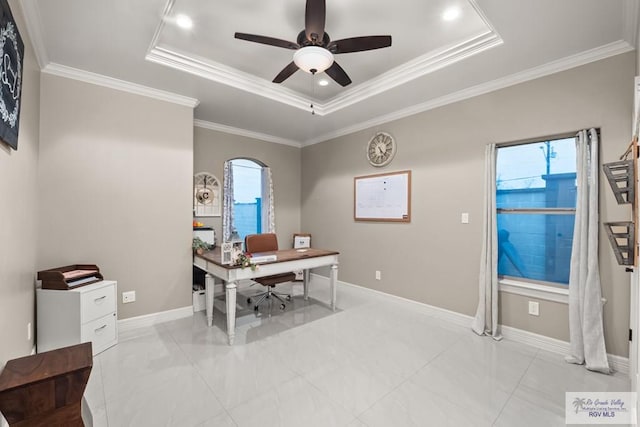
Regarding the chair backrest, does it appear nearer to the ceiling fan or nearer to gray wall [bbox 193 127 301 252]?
gray wall [bbox 193 127 301 252]

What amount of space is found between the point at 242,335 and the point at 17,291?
Result: 5.68ft

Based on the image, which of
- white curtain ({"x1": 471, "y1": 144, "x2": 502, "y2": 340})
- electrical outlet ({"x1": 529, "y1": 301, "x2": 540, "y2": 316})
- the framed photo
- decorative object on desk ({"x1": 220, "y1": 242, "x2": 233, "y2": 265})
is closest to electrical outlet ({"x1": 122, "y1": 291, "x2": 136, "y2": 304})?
decorative object on desk ({"x1": 220, "y1": 242, "x2": 233, "y2": 265})

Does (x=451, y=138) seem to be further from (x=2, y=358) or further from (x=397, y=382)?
(x=2, y=358)

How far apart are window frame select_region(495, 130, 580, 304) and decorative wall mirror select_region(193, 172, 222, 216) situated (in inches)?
147

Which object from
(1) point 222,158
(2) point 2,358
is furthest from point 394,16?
(2) point 2,358

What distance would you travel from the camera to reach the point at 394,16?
85.4 inches

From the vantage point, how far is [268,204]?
492 centimetres

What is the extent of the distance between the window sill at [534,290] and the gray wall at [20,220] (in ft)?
12.7

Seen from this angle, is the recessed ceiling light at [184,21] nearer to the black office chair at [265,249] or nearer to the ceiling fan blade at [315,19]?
the ceiling fan blade at [315,19]

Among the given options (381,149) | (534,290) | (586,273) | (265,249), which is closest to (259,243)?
(265,249)

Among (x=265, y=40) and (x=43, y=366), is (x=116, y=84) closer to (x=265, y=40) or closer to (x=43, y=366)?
(x=265, y=40)

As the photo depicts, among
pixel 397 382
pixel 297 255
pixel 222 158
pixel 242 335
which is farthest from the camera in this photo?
pixel 222 158

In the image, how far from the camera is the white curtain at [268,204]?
4891mm

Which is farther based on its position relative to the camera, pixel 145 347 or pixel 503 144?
pixel 503 144
